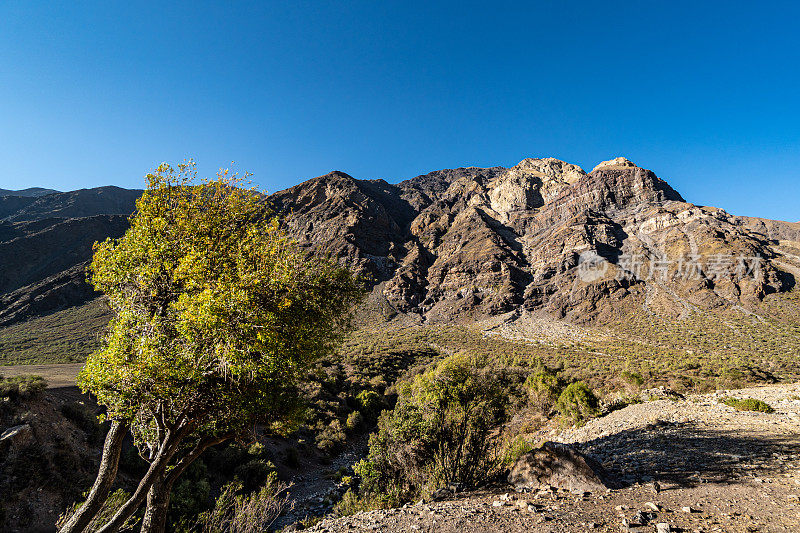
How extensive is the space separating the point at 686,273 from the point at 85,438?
102646 millimetres

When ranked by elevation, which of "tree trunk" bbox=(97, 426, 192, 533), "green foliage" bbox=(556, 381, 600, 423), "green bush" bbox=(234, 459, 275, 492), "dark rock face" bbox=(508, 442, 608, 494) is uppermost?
"tree trunk" bbox=(97, 426, 192, 533)

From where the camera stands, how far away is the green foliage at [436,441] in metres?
9.50

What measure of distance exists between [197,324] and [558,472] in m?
8.77

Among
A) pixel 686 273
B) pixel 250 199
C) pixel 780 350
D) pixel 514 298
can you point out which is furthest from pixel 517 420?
pixel 686 273

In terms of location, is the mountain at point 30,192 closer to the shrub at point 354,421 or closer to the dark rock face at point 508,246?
the dark rock face at point 508,246

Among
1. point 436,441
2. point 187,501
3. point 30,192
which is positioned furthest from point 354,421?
point 30,192

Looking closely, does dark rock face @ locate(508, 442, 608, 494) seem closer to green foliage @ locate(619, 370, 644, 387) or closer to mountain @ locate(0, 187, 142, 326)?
green foliage @ locate(619, 370, 644, 387)

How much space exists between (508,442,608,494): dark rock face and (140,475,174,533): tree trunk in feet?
25.6

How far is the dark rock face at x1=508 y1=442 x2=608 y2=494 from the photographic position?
7176mm

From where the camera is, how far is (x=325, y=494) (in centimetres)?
1373

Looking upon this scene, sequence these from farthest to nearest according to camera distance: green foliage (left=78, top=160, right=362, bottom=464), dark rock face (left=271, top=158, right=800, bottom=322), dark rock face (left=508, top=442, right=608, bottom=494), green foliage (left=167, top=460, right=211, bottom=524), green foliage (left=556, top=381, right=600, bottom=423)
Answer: dark rock face (left=271, top=158, right=800, bottom=322)
green foliage (left=556, top=381, right=600, bottom=423)
green foliage (left=167, top=460, right=211, bottom=524)
dark rock face (left=508, top=442, right=608, bottom=494)
green foliage (left=78, top=160, right=362, bottom=464)

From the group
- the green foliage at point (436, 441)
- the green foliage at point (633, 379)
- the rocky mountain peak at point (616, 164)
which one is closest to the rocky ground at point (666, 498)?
the green foliage at point (436, 441)

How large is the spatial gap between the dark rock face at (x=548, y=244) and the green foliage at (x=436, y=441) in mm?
44271

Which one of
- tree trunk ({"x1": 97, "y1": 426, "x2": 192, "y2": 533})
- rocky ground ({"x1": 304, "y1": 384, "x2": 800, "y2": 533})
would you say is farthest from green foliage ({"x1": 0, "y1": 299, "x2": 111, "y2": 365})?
rocky ground ({"x1": 304, "y1": 384, "x2": 800, "y2": 533})
